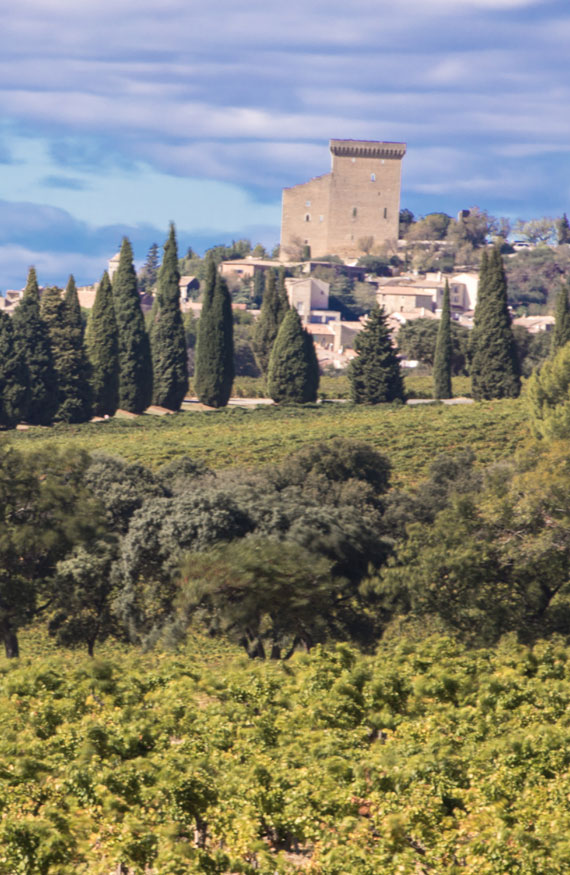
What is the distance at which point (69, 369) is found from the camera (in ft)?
157

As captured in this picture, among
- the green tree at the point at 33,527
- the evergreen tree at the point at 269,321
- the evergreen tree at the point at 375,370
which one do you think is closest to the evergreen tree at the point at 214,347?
the evergreen tree at the point at 375,370

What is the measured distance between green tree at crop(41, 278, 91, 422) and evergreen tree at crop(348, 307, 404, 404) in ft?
46.3

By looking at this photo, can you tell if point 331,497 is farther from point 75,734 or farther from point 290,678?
point 75,734

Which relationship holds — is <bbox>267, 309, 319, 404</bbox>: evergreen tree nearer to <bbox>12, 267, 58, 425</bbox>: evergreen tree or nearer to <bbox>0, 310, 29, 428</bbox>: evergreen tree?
<bbox>12, 267, 58, 425</bbox>: evergreen tree

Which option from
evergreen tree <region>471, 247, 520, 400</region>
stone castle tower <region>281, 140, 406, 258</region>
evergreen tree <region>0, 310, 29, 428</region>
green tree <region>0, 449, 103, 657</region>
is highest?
stone castle tower <region>281, 140, 406, 258</region>

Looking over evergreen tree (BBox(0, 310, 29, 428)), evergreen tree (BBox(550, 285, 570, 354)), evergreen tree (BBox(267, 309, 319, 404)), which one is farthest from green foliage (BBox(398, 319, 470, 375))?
evergreen tree (BBox(0, 310, 29, 428))

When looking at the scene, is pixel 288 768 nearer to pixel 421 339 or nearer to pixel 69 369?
pixel 69 369

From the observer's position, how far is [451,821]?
11.6 metres

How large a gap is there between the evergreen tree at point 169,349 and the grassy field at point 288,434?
2777 mm

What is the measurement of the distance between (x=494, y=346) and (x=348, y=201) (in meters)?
83.8

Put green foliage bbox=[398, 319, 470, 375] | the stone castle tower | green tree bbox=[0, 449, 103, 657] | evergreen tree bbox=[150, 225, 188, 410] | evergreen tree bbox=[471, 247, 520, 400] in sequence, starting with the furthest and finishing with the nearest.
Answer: the stone castle tower
green foliage bbox=[398, 319, 470, 375]
evergreen tree bbox=[471, 247, 520, 400]
evergreen tree bbox=[150, 225, 188, 410]
green tree bbox=[0, 449, 103, 657]

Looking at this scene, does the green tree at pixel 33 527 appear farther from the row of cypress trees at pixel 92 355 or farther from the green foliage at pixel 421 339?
the green foliage at pixel 421 339

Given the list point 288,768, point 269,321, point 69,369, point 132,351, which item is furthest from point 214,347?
point 288,768

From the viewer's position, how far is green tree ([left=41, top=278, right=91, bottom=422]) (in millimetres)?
47438
